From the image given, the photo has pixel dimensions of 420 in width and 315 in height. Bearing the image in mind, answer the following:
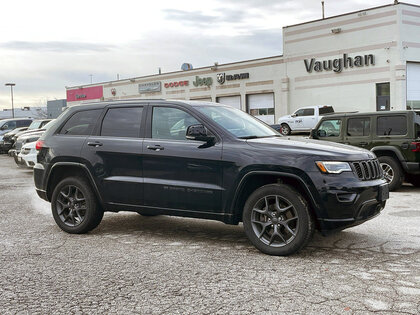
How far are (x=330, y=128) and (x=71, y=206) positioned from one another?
708 cm

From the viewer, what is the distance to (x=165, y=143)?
6.23 m

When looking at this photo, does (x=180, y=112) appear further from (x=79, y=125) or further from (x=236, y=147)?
(x=79, y=125)

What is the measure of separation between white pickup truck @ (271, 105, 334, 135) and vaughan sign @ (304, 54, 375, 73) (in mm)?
3688

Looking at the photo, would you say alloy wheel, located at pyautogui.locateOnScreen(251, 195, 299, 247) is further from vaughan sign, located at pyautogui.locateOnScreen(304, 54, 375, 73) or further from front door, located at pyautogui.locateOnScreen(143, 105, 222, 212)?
vaughan sign, located at pyautogui.locateOnScreen(304, 54, 375, 73)

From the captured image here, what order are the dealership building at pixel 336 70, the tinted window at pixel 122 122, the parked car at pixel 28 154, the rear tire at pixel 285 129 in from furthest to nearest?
the rear tire at pixel 285 129 < the dealership building at pixel 336 70 < the parked car at pixel 28 154 < the tinted window at pixel 122 122

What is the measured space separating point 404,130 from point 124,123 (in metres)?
6.63

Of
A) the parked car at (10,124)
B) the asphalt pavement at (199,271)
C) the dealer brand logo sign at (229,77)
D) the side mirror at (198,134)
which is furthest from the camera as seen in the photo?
the dealer brand logo sign at (229,77)

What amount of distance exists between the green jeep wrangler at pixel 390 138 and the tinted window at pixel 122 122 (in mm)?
6362

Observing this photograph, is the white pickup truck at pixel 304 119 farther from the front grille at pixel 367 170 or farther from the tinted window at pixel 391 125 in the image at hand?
the front grille at pixel 367 170

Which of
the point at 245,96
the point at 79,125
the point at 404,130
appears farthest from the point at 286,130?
the point at 79,125

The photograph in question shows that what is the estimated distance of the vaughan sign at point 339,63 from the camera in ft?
108

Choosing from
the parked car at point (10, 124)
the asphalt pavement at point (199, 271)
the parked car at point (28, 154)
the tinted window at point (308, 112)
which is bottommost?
the asphalt pavement at point (199, 271)

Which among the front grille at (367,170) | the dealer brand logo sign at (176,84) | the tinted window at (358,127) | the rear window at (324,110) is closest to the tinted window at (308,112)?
the rear window at (324,110)

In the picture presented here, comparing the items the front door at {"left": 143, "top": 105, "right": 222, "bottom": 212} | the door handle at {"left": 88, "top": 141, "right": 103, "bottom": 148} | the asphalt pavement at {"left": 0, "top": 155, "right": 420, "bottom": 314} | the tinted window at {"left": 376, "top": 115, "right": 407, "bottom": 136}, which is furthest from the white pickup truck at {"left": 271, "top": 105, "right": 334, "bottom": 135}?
the front door at {"left": 143, "top": 105, "right": 222, "bottom": 212}
